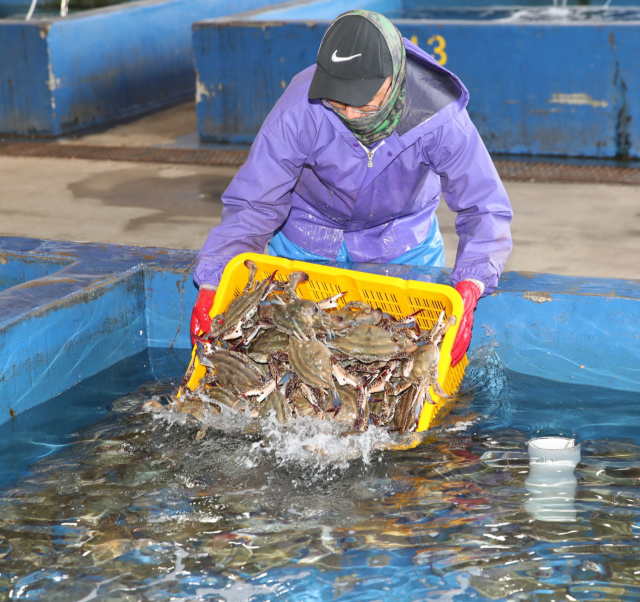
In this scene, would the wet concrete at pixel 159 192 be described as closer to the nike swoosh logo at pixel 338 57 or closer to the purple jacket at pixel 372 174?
the purple jacket at pixel 372 174

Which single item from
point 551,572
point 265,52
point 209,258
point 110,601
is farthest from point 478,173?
point 265,52

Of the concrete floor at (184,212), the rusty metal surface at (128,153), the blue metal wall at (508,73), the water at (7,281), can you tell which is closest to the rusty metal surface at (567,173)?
the concrete floor at (184,212)

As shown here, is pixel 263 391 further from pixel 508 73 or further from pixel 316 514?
pixel 508 73

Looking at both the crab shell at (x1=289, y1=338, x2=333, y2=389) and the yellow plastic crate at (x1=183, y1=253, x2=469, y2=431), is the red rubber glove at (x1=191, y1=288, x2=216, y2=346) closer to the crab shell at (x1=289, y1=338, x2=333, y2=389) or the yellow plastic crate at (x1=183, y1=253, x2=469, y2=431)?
the yellow plastic crate at (x1=183, y1=253, x2=469, y2=431)

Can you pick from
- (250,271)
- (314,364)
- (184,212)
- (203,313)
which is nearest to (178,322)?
(203,313)

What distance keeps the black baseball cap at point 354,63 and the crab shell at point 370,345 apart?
86cm

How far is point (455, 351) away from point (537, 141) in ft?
18.5

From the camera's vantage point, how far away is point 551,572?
2658 millimetres

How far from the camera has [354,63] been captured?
119 inches

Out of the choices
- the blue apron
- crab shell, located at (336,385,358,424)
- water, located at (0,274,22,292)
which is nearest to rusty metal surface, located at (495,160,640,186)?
the blue apron

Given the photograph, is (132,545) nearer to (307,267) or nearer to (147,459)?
(147,459)

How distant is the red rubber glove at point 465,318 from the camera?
3324 mm

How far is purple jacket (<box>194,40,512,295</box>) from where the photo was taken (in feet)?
11.2

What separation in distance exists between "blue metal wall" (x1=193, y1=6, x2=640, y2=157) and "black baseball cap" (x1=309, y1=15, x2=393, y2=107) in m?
5.52
